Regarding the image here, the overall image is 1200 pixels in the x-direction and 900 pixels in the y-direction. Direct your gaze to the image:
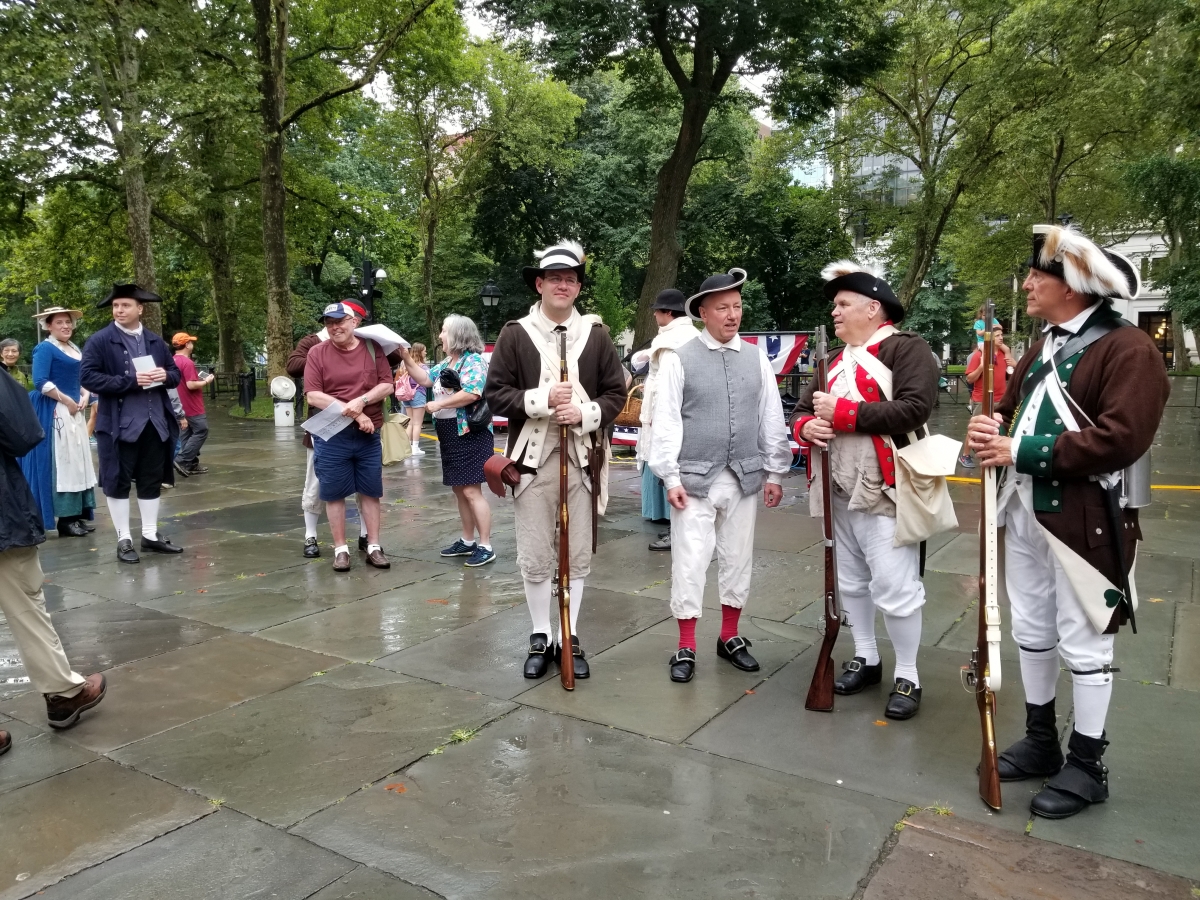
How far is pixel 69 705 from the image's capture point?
384cm

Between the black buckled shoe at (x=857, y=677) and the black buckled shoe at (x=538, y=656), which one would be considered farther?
the black buckled shoe at (x=538, y=656)

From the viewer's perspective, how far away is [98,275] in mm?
35594

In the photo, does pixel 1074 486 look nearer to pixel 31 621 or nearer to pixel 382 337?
pixel 31 621

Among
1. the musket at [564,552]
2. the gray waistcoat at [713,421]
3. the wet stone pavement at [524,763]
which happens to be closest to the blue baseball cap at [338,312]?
the wet stone pavement at [524,763]

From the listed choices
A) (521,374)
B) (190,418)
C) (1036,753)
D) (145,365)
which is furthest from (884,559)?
(190,418)

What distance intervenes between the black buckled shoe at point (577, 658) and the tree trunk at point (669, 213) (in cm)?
1227

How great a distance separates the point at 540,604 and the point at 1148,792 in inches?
105

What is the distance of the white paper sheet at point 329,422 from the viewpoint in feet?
20.6

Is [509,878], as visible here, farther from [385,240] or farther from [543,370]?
[385,240]

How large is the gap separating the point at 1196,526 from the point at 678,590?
5941mm

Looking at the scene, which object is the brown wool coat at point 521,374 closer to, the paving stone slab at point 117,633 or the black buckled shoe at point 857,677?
Result: the black buckled shoe at point 857,677

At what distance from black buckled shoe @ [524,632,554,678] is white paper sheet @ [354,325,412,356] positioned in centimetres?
287

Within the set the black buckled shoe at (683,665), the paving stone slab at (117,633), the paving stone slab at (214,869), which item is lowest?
the paving stone slab at (214,869)

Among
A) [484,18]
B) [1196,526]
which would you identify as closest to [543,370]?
[1196,526]
